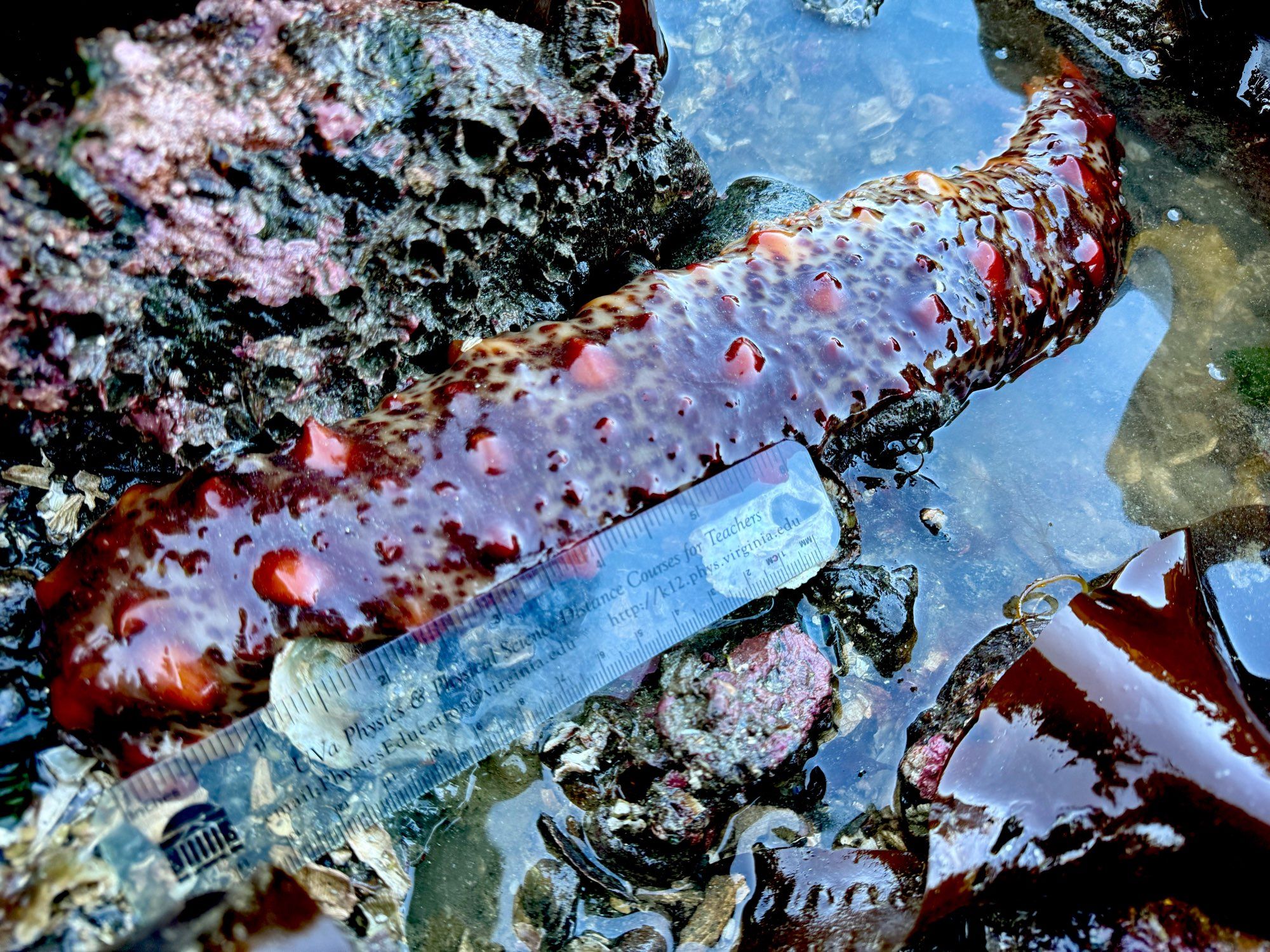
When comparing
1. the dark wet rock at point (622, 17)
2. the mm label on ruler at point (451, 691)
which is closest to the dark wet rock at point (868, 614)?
the mm label on ruler at point (451, 691)

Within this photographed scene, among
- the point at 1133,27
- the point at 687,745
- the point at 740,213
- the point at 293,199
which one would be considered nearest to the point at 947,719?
the point at 687,745

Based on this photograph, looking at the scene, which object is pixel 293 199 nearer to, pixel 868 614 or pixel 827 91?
pixel 868 614

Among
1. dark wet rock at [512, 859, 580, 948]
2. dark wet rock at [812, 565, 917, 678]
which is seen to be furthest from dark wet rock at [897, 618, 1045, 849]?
dark wet rock at [512, 859, 580, 948]

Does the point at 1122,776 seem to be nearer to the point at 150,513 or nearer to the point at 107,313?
the point at 150,513

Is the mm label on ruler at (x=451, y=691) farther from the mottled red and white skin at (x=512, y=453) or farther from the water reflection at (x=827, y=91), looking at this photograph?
the water reflection at (x=827, y=91)

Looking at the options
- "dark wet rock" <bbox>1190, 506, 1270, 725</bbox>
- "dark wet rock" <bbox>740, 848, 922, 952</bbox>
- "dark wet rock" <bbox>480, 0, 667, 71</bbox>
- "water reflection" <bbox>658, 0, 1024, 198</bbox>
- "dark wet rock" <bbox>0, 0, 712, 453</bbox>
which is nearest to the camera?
"dark wet rock" <bbox>0, 0, 712, 453</bbox>

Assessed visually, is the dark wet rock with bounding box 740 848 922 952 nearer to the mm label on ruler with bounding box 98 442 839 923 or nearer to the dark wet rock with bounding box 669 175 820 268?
the mm label on ruler with bounding box 98 442 839 923
